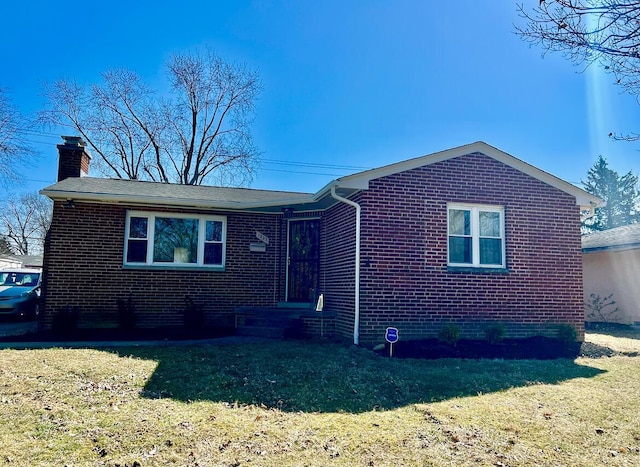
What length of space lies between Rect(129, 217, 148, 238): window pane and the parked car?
5.42 m

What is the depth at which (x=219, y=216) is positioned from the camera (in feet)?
39.7

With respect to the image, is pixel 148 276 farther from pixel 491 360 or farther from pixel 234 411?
pixel 491 360

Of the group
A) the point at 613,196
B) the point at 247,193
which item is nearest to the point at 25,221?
the point at 247,193

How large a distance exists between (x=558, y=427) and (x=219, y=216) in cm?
934

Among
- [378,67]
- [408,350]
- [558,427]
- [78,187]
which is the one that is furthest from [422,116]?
[558,427]

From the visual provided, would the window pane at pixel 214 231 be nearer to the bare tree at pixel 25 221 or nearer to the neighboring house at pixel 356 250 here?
the neighboring house at pixel 356 250

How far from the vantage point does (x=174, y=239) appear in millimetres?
11891

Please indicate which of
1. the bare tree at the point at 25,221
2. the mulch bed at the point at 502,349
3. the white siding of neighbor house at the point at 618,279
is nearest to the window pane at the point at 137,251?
the mulch bed at the point at 502,349

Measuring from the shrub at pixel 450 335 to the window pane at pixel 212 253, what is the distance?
6108 millimetres

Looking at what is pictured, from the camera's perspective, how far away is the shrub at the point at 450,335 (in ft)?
28.7

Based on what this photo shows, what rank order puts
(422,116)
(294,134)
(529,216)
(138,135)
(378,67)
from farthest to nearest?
(138,135) < (294,134) < (422,116) < (378,67) < (529,216)

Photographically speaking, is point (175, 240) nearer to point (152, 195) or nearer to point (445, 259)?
point (152, 195)

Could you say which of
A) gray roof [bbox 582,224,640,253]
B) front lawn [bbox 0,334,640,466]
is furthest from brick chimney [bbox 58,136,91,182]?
gray roof [bbox 582,224,640,253]

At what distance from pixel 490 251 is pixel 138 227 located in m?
8.54
